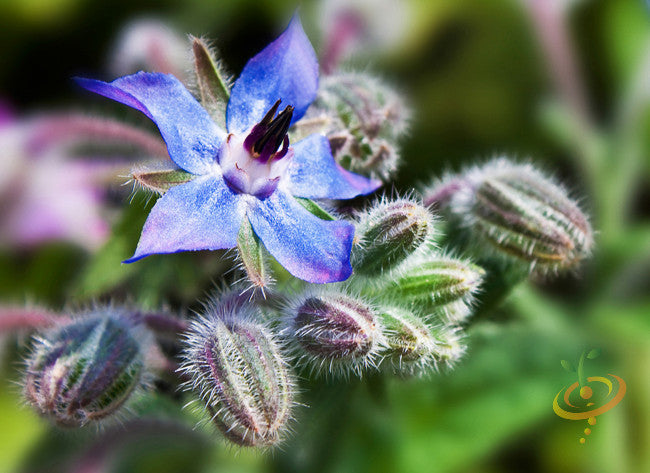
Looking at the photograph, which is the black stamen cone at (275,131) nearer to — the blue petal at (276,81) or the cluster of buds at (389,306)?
the blue petal at (276,81)

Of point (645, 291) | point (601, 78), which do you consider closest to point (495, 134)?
point (601, 78)

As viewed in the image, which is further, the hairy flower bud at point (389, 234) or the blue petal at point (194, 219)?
the hairy flower bud at point (389, 234)

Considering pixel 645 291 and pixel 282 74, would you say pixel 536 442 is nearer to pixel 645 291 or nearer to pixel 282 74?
pixel 645 291

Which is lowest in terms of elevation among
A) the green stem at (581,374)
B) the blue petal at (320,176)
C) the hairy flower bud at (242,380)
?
the hairy flower bud at (242,380)

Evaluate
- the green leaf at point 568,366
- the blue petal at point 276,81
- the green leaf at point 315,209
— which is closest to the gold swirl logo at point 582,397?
the green leaf at point 568,366

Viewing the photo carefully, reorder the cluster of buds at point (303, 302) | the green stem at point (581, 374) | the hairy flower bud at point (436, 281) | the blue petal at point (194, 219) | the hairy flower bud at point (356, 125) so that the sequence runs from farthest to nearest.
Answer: the green stem at point (581, 374) → the hairy flower bud at point (356, 125) → the hairy flower bud at point (436, 281) → the cluster of buds at point (303, 302) → the blue petal at point (194, 219)

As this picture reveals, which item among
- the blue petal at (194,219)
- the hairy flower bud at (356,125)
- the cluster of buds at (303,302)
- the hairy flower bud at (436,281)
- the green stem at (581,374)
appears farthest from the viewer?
the green stem at (581,374)
